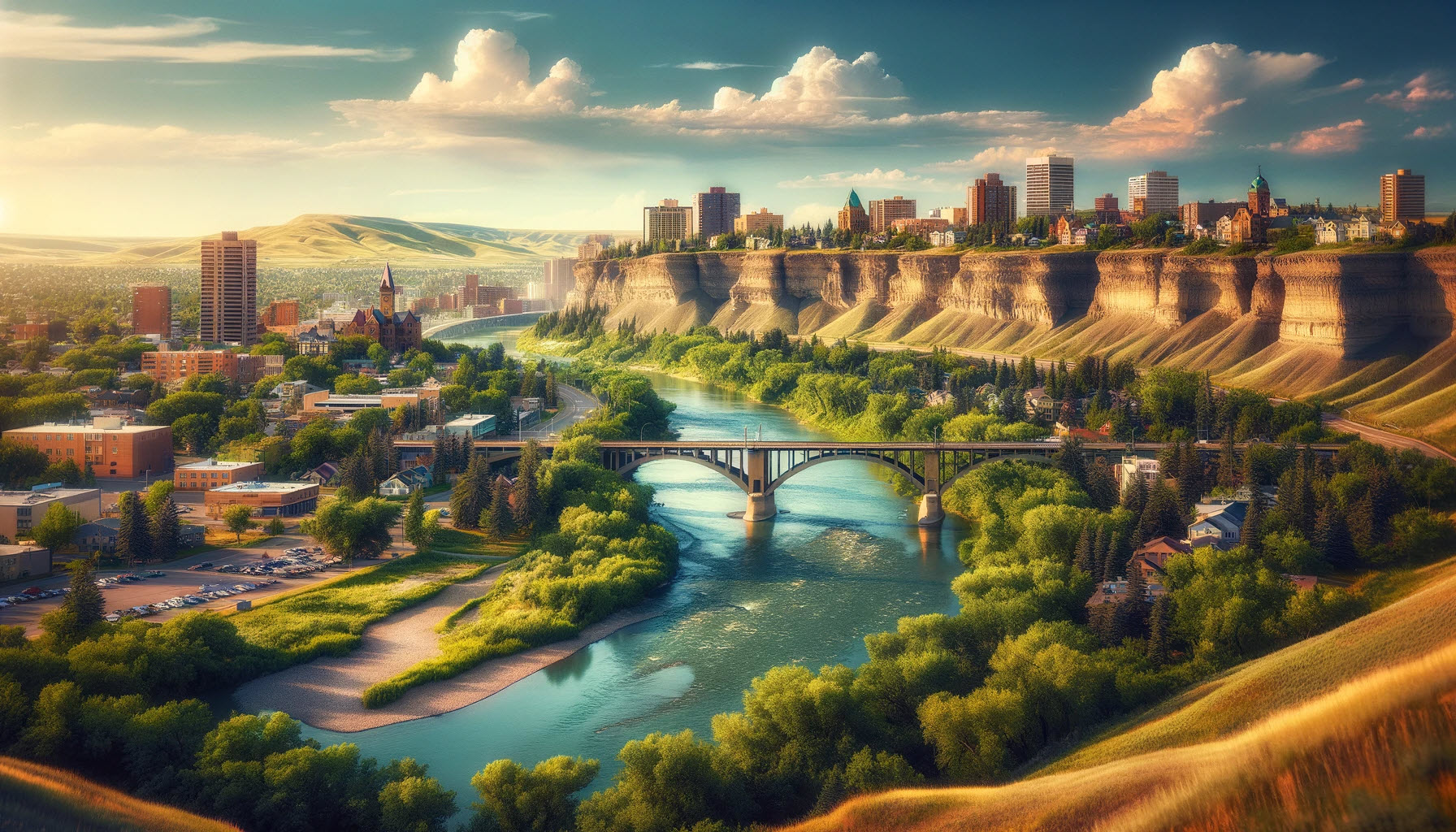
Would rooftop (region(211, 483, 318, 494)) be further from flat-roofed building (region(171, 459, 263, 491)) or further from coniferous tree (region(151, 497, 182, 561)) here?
coniferous tree (region(151, 497, 182, 561))

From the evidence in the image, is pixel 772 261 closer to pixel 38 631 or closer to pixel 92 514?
pixel 92 514

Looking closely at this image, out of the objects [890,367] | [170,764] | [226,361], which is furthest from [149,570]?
[890,367]

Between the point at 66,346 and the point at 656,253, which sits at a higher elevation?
the point at 656,253

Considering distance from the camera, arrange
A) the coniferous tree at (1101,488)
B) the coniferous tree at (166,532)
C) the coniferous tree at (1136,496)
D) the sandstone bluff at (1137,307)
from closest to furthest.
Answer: the coniferous tree at (166,532)
the coniferous tree at (1136,496)
the coniferous tree at (1101,488)
the sandstone bluff at (1137,307)

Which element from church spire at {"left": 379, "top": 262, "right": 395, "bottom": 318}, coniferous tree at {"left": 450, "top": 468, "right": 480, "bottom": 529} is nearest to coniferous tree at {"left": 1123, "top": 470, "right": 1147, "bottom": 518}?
coniferous tree at {"left": 450, "top": 468, "right": 480, "bottom": 529}

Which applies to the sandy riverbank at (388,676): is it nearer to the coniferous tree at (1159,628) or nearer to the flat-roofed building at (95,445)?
the coniferous tree at (1159,628)

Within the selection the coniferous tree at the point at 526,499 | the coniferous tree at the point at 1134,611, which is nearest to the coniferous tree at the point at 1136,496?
the coniferous tree at the point at 1134,611
